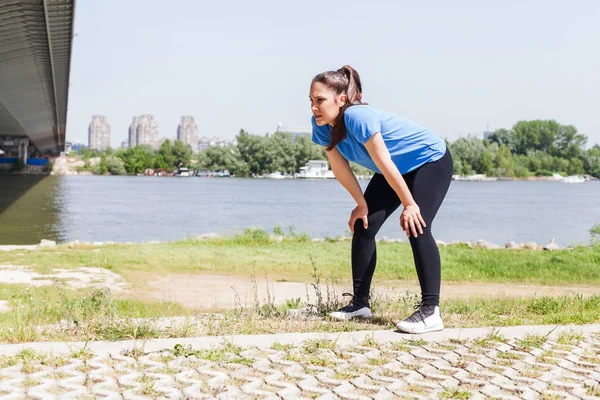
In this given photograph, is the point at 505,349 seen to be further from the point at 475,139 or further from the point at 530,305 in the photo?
the point at 475,139

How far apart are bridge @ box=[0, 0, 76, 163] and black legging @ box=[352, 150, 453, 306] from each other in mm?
12350

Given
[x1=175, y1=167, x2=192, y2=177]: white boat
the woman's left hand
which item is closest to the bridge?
the woman's left hand

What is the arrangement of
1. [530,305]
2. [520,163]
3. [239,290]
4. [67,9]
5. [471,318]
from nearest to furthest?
[471,318], [530,305], [239,290], [67,9], [520,163]

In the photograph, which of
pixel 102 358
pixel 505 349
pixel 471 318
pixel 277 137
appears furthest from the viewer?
pixel 277 137

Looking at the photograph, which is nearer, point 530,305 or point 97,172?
point 530,305

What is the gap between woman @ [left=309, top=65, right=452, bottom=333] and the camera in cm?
423

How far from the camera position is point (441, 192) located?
457 centimetres

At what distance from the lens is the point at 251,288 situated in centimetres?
809

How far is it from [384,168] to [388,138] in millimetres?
245

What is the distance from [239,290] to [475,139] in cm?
→ 10027

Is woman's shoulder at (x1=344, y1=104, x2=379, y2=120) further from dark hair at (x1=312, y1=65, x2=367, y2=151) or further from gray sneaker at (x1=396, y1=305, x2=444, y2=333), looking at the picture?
gray sneaker at (x1=396, y1=305, x2=444, y2=333)

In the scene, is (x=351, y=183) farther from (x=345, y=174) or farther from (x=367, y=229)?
(x=367, y=229)

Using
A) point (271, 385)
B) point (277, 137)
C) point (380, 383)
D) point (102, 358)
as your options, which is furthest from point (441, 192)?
point (277, 137)

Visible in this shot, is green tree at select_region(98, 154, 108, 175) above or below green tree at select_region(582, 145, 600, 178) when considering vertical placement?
below
